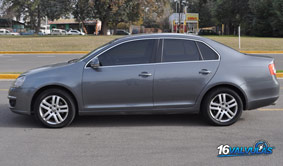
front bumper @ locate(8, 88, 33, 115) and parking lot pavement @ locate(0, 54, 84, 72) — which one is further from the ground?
parking lot pavement @ locate(0, 54, 84, 72)

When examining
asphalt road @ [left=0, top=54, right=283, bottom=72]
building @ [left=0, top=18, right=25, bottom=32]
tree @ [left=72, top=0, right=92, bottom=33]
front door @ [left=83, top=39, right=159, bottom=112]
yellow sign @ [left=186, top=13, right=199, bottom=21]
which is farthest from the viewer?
building @ [left=0, top=18, right=25, bottom=32]

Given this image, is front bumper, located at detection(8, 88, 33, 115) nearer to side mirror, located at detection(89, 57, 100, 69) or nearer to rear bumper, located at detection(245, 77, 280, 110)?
side mirror, located at detection(89, 57, 100, 69)

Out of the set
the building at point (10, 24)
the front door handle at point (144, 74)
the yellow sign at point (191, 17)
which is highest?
the building at point (10, 24)

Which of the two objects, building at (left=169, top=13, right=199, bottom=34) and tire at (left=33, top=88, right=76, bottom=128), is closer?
→ tire at (left=33, top=88, right=76, bottom=128)

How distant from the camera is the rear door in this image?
233 inches

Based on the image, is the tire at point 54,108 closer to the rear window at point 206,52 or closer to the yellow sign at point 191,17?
the rear window at point 206,52

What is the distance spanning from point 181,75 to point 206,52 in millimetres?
657

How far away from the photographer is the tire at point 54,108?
5891mm

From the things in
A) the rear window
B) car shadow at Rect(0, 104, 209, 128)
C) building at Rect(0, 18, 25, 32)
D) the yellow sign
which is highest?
building at Rect(0, 18, 25, 32)

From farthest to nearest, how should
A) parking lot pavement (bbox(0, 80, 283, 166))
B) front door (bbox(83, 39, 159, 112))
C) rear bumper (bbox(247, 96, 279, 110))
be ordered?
rear bumper (bbox(247, 96, 279, 110))
front door (bbox(83, 39, 159, 112))
parking lot pavement (bbox(0, 80, 283, 166))

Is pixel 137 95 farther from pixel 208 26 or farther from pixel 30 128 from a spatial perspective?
pixel 208 26

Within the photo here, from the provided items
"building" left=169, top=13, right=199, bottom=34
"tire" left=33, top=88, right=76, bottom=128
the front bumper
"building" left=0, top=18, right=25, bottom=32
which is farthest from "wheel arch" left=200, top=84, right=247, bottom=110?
"building" left=0, top=18, right=25, bottom=32

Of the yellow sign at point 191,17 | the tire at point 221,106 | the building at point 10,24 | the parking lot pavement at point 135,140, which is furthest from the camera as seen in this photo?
the building at point 10,24

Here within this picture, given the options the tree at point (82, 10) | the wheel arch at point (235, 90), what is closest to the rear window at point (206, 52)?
the wheel arch at point (235, 90)
